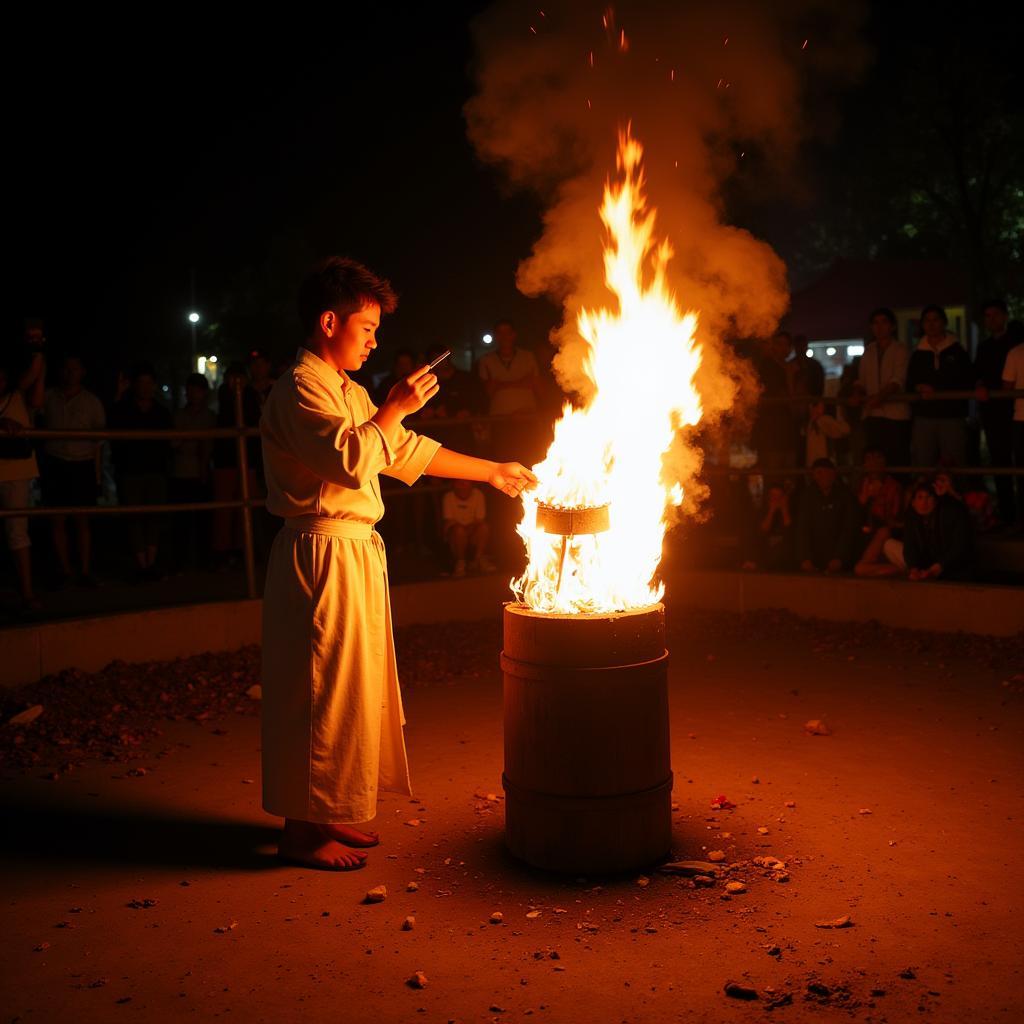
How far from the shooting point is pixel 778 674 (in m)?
7.72

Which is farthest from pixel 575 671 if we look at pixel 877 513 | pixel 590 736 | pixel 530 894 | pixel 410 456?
pixel 877 513

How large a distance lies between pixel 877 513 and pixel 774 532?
967 millimetres

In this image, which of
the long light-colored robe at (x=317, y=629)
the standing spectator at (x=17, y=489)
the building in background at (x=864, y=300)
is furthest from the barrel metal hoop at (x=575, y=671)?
the building in background at (x=864, y=300)

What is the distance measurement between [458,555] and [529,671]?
5.66 m

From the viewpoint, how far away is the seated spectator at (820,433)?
10617 millimetres

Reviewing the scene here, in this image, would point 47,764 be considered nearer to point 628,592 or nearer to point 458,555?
point 628,592

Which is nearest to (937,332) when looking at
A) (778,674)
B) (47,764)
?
(778,674)

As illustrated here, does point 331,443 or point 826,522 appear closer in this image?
point 331,443

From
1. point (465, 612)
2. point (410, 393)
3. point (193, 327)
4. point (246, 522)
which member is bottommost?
point (465, 612)

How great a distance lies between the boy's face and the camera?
472 cm

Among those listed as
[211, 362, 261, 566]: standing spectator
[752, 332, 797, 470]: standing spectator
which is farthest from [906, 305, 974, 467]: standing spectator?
[211, 362, 261, 566]: standing spectator

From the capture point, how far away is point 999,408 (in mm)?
9961

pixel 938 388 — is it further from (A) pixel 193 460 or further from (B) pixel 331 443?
(B) pixel 331 443

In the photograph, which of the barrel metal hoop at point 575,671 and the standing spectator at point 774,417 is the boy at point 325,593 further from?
the standing spectator at point 774,417
